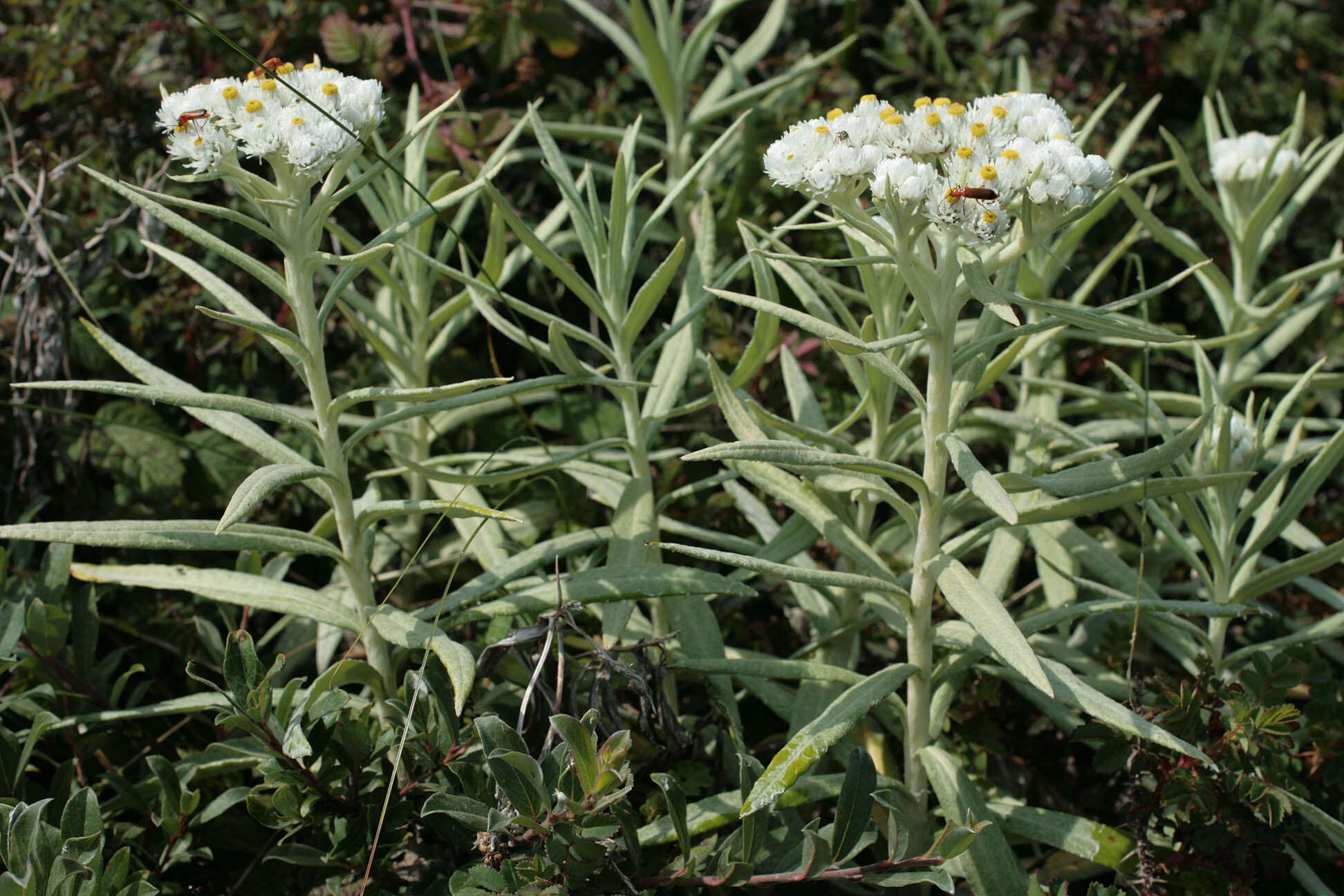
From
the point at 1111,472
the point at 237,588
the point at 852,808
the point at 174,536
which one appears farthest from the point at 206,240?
the point at 1111,472

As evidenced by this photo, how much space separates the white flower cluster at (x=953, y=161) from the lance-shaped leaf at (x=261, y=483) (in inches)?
31.8

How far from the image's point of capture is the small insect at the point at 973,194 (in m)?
1.28

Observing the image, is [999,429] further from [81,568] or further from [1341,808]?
[81,568]

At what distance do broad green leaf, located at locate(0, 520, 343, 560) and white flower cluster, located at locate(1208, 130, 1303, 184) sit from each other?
1.95 metres

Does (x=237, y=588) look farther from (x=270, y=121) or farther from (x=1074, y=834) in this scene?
(x=1074, y=834)

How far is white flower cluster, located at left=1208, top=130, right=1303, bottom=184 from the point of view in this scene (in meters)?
2.12

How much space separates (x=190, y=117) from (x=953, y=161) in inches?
42.2

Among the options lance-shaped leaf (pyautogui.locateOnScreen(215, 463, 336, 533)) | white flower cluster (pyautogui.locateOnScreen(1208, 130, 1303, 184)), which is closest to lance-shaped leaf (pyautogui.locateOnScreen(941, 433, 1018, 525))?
lance-shaped leaf (pyautogui.locateOnScreen(215, 463, 336, 533))

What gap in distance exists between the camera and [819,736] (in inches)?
56.5

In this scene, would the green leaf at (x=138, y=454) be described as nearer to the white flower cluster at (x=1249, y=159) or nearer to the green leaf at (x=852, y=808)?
the green leaf at (x=852, y=808)

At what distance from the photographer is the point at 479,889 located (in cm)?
134

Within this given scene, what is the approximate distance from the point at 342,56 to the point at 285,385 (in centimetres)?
86

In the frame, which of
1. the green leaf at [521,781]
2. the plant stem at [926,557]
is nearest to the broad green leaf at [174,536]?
the green leaf at [521,781]

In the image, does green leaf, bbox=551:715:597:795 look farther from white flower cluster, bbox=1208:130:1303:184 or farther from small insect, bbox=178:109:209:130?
white flower cluster, bbox=1208:130:1303:184
